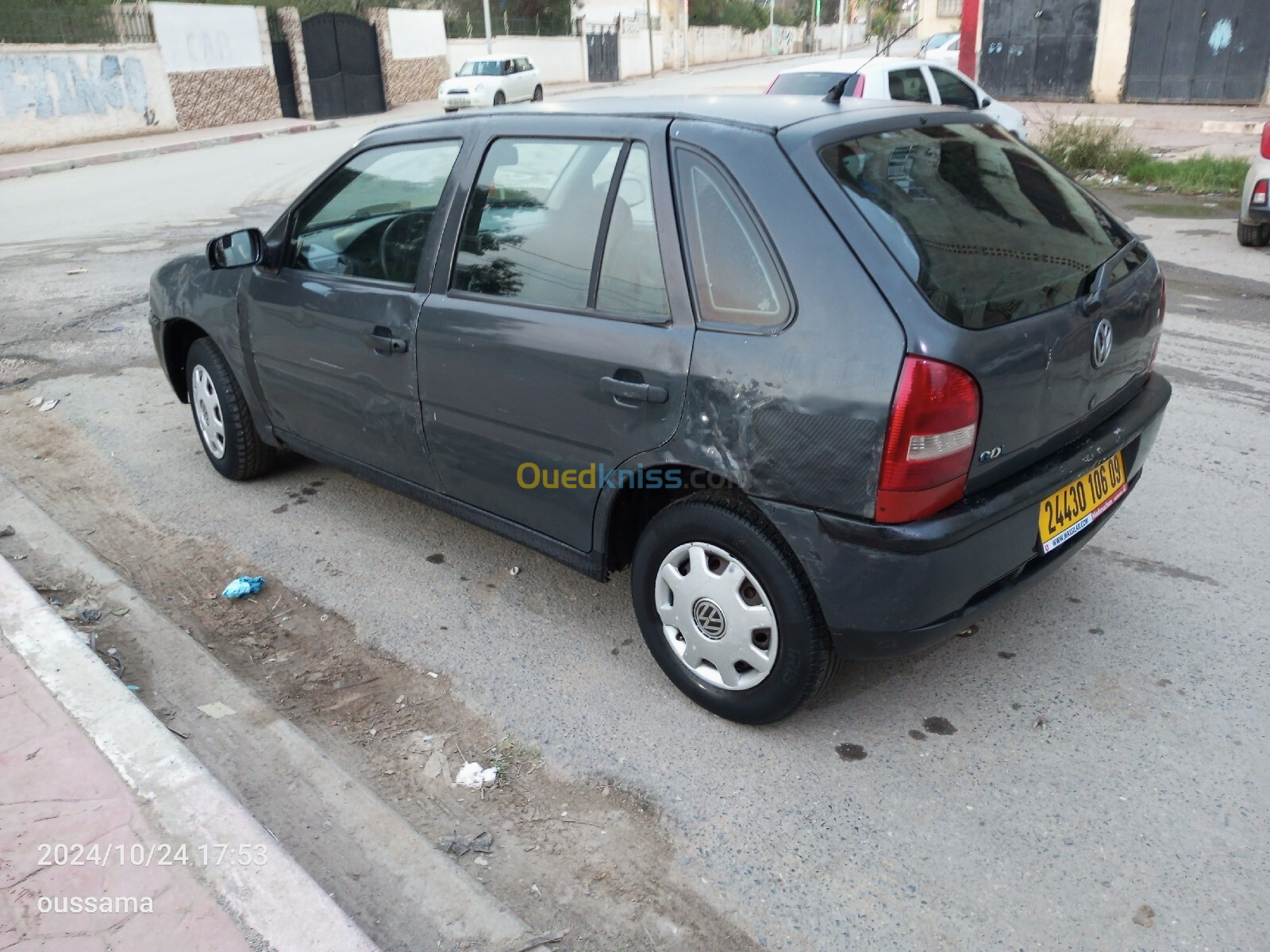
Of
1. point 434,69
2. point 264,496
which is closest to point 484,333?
point 264,496

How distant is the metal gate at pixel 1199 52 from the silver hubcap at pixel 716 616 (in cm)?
1933

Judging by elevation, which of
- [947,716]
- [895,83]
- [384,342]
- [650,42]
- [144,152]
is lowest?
[947,716]

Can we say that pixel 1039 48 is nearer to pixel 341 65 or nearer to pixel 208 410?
pixel 208 410

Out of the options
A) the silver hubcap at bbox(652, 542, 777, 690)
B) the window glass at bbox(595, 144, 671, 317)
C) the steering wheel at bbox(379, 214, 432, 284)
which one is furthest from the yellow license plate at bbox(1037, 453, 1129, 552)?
the steering wheel at bbox(379, 214, 432, 284)

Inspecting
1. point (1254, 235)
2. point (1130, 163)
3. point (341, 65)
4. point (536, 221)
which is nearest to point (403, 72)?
point (341, 65)

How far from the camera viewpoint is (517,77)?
31.2 meters

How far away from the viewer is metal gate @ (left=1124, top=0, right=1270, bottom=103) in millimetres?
17422

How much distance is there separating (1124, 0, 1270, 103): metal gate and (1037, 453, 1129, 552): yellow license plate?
18405 millimetres

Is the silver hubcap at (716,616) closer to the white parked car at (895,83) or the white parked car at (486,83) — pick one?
the white parked car at (895,83)

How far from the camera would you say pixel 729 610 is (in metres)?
2.91

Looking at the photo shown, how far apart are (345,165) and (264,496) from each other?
1713mm

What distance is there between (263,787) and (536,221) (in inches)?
75.0

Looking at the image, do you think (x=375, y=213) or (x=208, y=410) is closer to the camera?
(x=375, y=213)

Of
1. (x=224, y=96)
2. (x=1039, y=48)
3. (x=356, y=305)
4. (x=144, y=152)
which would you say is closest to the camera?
(x=356, y=305)
